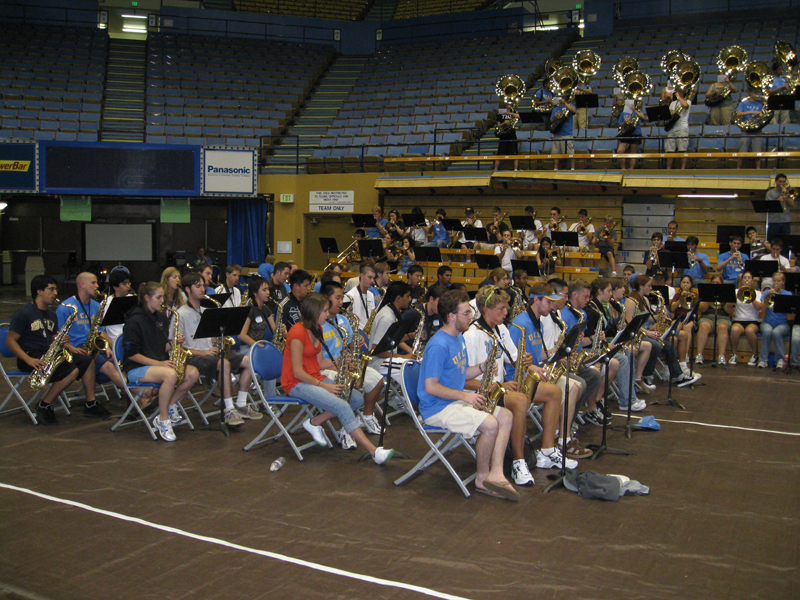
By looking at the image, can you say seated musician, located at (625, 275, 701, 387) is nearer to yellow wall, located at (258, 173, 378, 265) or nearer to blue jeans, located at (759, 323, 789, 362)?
Answer: blue jeans, located at (759, 323, 789, 362)

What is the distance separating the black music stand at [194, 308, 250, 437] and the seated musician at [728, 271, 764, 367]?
8.21m

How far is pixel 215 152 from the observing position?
18.5 meters

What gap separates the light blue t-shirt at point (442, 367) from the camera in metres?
5.25

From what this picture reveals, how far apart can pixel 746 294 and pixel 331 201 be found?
35.5 ft

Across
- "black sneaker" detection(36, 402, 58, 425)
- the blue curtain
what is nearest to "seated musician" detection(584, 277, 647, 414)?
"black sneaker" detection(36, 402, 58, 425)

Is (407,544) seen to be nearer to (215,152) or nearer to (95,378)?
(95,378)

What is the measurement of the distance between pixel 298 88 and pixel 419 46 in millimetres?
4822

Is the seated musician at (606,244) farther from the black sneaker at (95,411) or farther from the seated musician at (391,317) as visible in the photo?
the black sneaker at (95,411)

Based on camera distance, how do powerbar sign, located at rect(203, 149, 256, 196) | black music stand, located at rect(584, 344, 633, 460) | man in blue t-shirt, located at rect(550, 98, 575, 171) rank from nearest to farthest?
black music stand, located at rect(584, 344, 633, 460), man in blue t-shirt, located at rect(550, 98, 575, 171), powerbar sign, located at rect(203, 149, 256, 196)

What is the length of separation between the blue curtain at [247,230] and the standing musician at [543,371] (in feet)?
46.8

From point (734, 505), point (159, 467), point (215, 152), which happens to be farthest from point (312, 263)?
point (734, 505)

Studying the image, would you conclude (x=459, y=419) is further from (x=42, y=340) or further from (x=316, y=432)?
(x=42, y=340)

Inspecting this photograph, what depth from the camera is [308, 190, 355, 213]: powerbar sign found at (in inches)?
722

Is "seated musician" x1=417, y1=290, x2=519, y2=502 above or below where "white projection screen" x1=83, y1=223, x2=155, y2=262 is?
below
